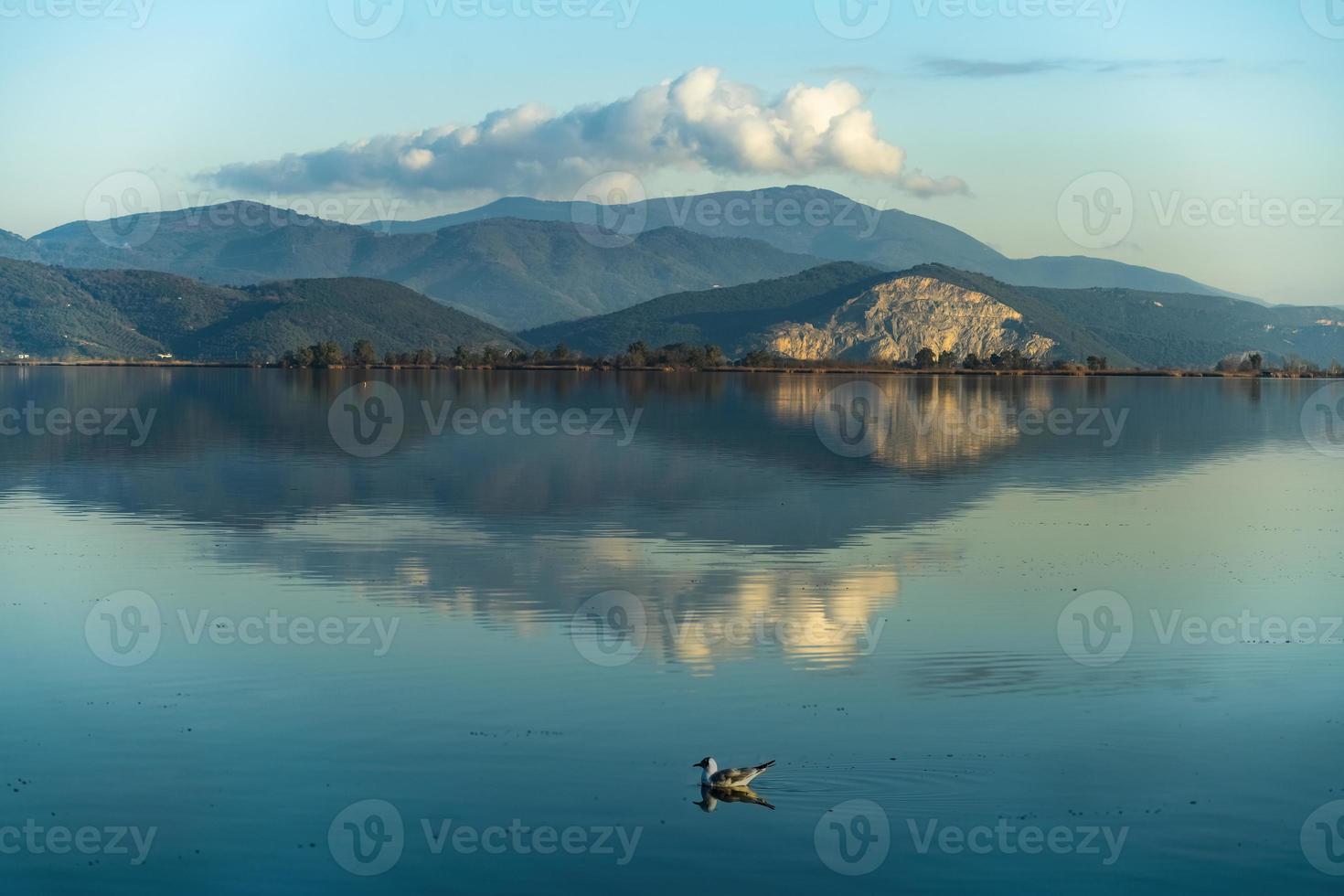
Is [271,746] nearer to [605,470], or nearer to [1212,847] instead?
[1212,847]

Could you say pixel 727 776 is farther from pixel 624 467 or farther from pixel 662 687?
pixel 624 467

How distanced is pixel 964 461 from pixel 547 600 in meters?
38.5

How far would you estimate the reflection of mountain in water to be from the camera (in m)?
30.5

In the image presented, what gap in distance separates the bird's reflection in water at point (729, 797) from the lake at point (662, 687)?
3.5 inches

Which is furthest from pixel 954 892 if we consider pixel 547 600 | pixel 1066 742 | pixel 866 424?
pixel 866 424

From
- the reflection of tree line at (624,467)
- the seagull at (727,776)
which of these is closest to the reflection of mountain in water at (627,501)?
the reflection of tree line at (624,467)

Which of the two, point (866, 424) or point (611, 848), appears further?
point (866, 424)

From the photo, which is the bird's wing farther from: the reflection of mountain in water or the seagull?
the reflection of mountain in water

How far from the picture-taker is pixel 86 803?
1805 centimetres

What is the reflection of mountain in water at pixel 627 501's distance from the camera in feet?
100.0

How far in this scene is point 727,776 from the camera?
1823cm

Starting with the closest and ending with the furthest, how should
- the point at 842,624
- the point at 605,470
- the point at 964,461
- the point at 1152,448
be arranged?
the point at 842,624 → the point at 605,470 → the point at 964,461 → the point at 1152,448

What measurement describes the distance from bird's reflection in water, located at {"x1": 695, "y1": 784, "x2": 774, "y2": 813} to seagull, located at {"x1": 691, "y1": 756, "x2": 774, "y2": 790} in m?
0.03

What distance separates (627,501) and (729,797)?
3053cm
